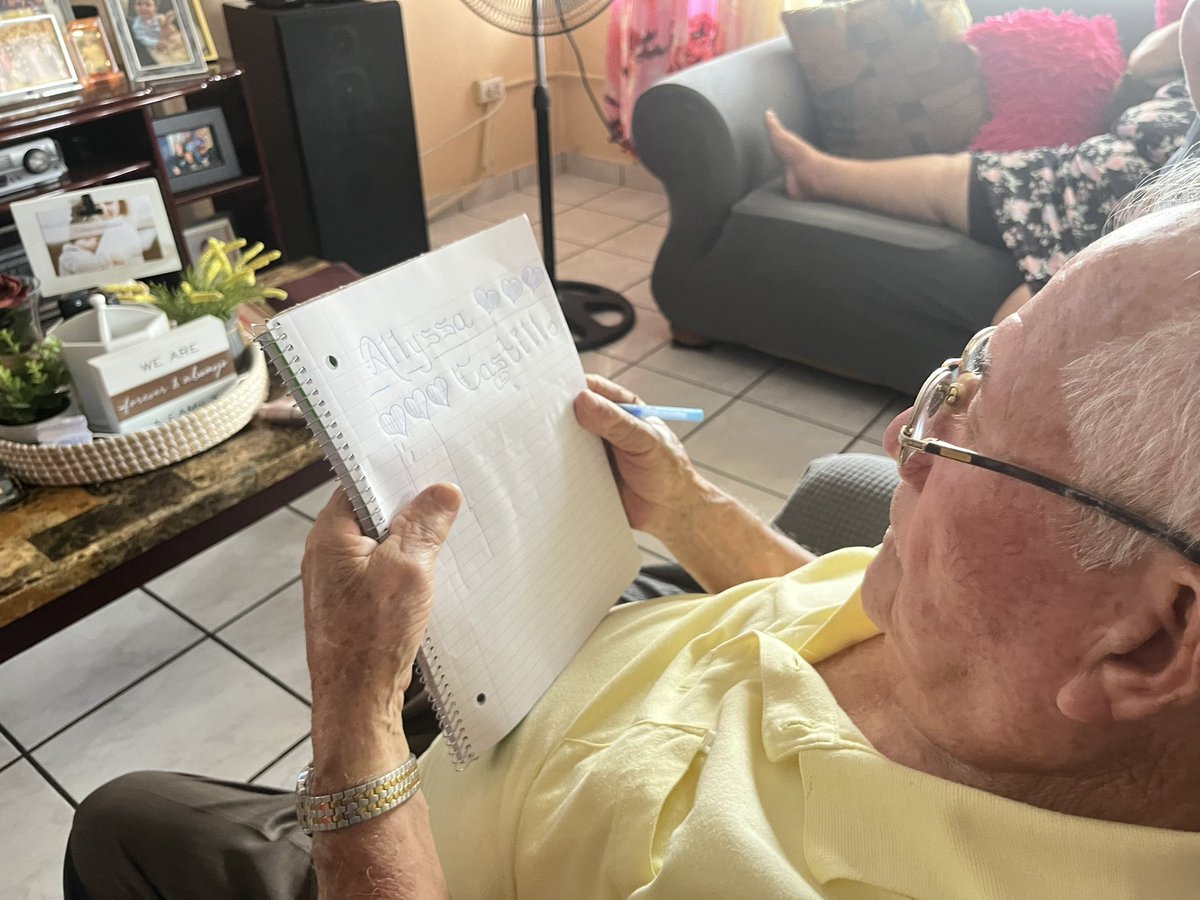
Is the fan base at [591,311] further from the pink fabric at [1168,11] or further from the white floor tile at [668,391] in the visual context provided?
the pink fabric at [1168,11]

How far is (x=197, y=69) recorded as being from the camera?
226 centimetres

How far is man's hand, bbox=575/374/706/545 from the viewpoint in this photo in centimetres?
82

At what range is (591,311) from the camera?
279 cm

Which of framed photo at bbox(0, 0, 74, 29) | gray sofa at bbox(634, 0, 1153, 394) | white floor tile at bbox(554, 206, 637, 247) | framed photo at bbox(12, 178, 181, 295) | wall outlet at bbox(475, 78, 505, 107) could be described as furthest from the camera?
wall outlet at bbox(475, 78, 505, 107)

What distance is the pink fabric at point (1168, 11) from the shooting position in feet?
7.00

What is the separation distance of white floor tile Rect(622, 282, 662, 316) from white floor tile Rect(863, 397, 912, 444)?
2.69 ft

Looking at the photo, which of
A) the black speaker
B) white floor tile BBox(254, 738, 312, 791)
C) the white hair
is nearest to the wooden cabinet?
the black speaker

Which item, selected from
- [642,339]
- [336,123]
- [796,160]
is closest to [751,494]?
[642,339]

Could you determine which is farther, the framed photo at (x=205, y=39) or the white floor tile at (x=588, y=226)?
the white floor tile at (x=588, y=226)

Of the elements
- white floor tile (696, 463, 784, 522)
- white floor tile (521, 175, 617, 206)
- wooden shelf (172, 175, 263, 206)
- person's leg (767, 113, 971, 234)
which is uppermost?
person's leg (767, 113, 971, 234)

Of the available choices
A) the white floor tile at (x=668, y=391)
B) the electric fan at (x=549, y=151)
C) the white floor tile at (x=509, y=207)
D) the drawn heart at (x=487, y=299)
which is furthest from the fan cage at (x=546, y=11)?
the drawn heart at (x=487, y=299)

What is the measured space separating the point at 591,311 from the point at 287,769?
1726 mm

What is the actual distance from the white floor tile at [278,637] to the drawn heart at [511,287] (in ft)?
3.32

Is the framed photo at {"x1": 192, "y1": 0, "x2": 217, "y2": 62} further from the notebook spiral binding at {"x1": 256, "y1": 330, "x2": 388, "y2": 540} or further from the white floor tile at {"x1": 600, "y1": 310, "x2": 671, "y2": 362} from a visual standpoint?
the notebook spiral binding at {"x1": 256, "y1": 330, "x2": 388, "y2": 540}
